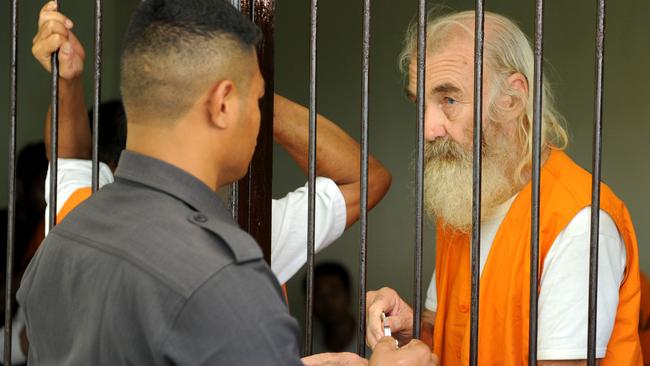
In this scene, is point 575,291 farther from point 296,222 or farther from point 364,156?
point 296,222

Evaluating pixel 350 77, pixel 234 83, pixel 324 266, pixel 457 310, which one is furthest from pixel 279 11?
pixel 234 83

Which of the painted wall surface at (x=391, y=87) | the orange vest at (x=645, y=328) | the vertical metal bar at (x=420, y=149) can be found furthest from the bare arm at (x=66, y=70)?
the painted wall surface at (x=391, y=87)

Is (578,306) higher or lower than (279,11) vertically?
lower

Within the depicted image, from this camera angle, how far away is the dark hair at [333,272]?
5.38 meters

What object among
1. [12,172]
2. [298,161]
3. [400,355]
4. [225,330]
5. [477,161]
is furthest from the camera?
[298,161]

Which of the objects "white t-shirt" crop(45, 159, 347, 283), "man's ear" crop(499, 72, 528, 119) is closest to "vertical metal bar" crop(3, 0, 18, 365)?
"white t-shirt" crop(45, 159, 347, 283)

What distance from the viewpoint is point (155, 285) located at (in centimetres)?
117

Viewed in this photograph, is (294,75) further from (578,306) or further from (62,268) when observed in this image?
(62,268)

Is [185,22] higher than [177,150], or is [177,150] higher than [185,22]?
[185,22]

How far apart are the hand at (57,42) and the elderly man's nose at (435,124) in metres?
0.75

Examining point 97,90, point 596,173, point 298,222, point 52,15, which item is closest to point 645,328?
point 298,222

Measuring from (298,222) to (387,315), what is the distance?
344 mm

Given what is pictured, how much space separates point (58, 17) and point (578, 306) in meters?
1.14

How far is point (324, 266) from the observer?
5.41 metres
